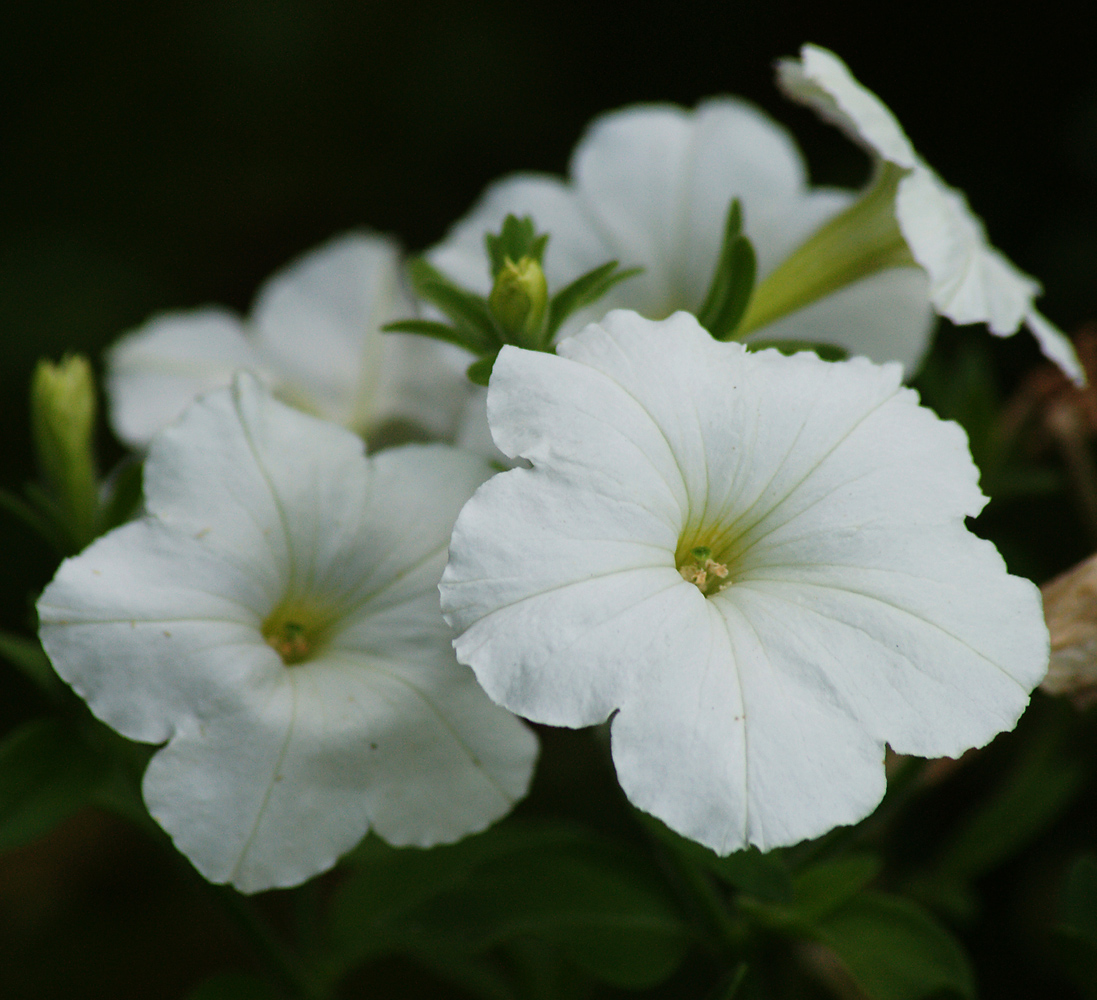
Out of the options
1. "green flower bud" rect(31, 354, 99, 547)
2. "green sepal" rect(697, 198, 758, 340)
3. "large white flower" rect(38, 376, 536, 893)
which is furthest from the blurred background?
"large white flower" rect(38, 376, 536, 893)

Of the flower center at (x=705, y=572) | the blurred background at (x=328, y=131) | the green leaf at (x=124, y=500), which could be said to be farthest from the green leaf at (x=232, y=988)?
the blurred background at (x=328, y=131)

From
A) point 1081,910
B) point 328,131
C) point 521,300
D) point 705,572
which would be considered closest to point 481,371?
point 521,300

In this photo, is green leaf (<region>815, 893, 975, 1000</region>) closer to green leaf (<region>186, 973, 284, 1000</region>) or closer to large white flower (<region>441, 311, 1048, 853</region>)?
large white flower (<region>441, 311, 1048, 853</region>)

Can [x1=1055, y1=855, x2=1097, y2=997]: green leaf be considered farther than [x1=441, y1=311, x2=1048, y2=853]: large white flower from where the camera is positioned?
Yes

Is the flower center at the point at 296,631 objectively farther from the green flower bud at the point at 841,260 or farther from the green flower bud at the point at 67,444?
the green flower bud at the point at 841,260

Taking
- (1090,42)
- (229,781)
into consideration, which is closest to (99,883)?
(229,781)

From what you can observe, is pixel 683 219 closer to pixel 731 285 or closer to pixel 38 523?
pixel 731 285
